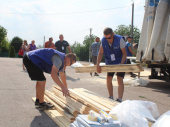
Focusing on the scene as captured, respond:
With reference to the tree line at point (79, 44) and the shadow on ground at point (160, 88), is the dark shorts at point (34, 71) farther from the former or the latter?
the tree line at point (79, 44)

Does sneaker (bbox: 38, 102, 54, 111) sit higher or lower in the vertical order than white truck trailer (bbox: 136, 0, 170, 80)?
lower

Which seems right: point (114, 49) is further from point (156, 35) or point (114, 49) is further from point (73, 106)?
point (156, 35)

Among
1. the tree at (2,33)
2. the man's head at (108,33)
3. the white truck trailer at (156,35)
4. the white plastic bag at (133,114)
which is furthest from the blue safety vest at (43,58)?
the tree at (2,33)

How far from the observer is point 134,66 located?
13.2 ft

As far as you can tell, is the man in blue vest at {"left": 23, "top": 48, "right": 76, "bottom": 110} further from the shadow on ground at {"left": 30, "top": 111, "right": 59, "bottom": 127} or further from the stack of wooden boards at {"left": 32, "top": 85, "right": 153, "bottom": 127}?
the shadow on ground at {"left": 30, "top": 111, "right": 59, "bottom": 127}

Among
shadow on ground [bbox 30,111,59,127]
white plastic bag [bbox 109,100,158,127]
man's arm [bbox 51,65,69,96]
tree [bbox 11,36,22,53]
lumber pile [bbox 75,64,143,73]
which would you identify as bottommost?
shadow on ground [bbox 30,111,59,127]

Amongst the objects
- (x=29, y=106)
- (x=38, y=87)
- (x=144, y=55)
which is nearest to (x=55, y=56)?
(x=38, y=87)

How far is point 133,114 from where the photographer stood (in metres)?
2.75

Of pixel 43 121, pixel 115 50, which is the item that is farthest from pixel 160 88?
pixel 43 121

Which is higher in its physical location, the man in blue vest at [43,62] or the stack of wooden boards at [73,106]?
the man in blue vest at [43,62]

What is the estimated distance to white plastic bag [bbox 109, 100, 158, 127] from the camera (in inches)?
106

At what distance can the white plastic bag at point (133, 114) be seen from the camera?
8.80 feet

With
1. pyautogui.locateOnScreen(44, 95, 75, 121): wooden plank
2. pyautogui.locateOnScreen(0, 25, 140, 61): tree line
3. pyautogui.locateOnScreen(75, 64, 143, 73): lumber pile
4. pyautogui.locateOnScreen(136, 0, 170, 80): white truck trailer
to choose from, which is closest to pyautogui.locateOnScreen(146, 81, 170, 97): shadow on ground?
pyautogui.locateOnScreen(136, 0, 170, 80): white truck trailer

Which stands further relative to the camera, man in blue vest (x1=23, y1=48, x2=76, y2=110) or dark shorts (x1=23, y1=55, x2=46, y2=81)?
dark shorts (x1=23, y1=55, x2=46, y2=81)
